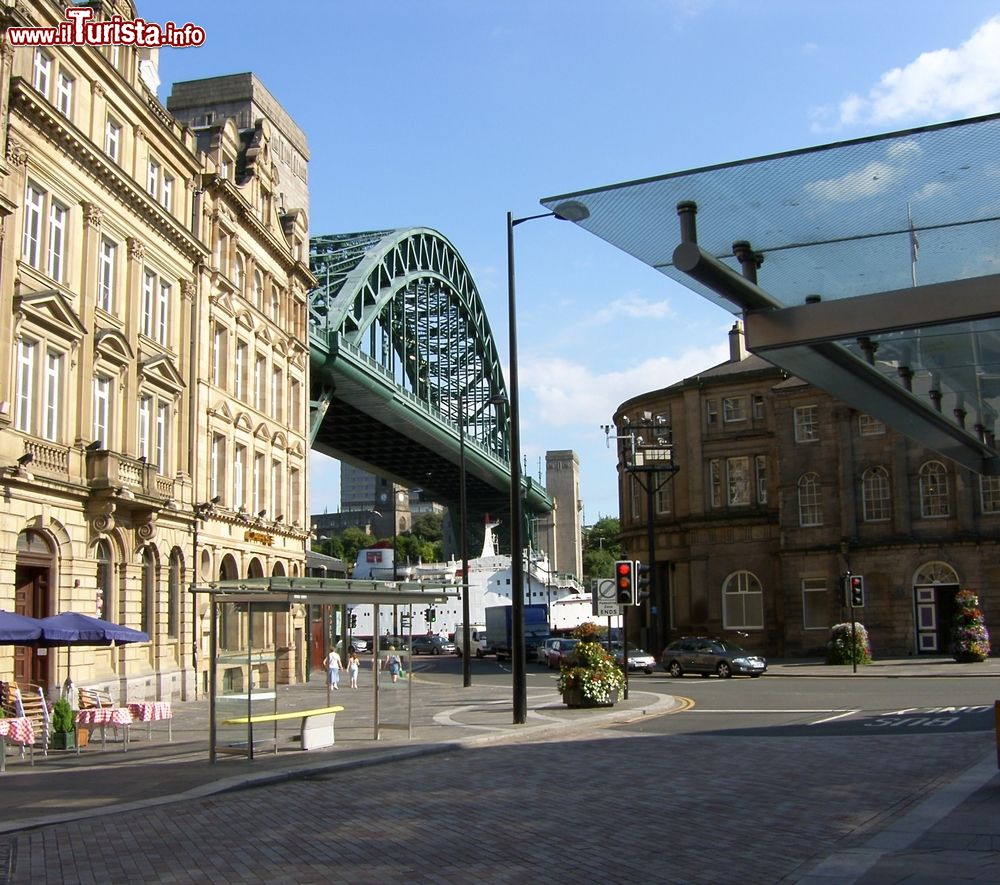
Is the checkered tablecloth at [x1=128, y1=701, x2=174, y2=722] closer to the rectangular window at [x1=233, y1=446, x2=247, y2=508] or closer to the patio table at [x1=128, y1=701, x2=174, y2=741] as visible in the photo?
the patio table at [x1=128, y1=701, x2=174, y2=741]

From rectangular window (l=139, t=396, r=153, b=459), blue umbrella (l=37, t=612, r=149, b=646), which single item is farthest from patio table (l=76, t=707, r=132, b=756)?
rectangular window (l=139, t=396, r=153, b=459)

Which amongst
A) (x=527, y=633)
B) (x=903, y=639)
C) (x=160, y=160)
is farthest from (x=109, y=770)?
(x=527, y=633)

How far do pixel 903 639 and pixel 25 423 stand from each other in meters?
38.8

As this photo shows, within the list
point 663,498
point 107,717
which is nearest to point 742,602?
point 663,498

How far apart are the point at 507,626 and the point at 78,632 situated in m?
49.6

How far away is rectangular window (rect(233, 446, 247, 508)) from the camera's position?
42.3 meters

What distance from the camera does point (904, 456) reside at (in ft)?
172

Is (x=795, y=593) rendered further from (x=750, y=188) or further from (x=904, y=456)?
(x=750, y=188)

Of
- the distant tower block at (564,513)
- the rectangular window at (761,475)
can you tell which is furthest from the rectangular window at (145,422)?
the distant tower block at (564,513)

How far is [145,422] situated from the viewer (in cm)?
3481

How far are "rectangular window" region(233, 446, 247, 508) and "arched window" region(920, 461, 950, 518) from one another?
30.0 m

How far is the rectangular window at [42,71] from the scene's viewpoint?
28.5m

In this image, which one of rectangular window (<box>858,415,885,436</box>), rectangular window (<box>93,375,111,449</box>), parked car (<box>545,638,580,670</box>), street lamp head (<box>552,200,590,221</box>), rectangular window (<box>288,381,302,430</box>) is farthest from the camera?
parked car (<box>545,638,580,670</box>)

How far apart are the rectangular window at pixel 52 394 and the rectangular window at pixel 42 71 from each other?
661 cm
